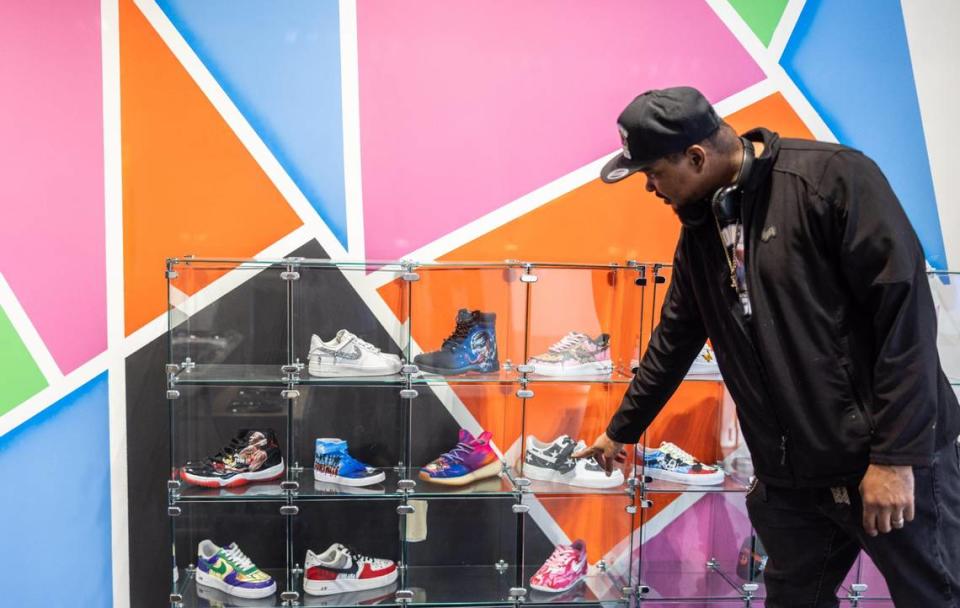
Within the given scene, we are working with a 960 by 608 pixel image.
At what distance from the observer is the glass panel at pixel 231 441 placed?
332cm

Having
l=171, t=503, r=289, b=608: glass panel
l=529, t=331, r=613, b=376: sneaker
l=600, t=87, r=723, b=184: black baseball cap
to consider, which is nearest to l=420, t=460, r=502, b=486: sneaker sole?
l=529, t=331, r=613, b=376: sneaker

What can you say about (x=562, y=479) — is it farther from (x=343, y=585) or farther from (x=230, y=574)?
(x=230, y=574)

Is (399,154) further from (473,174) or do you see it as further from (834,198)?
(834,198)

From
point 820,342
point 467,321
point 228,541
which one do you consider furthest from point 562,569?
point 820,342

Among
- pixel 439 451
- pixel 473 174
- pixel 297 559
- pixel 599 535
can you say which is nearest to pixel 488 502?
pixel 439 451

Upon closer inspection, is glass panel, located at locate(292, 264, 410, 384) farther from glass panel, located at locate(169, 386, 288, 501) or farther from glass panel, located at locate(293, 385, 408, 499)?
glass panel, located at locate(169, 386, 288, 501)

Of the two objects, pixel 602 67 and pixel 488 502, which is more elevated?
pixel 602 67

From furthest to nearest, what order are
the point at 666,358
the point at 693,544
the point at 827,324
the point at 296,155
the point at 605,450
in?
1. the point at 693,544
2. the point at 296,155
3. the point at 605,450
4. the point at 666,358
5. the point at 827,324

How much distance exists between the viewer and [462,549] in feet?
11.9

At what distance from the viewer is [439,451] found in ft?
11.8

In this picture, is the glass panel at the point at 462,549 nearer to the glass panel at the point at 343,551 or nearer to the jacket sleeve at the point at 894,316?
the glass panel at the point at 343,551

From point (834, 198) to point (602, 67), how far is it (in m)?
2.02

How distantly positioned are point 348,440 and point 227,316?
0.74m

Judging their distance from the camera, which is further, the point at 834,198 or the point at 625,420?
the point at 625,420
